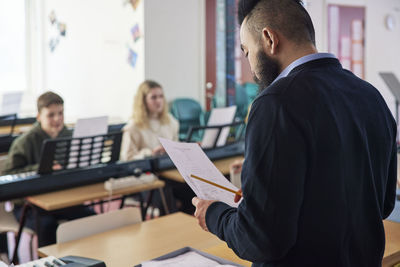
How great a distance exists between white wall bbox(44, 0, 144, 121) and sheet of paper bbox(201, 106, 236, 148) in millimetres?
2738

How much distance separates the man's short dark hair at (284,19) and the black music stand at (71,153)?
77.6 inches

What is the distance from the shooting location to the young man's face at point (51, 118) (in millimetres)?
3615

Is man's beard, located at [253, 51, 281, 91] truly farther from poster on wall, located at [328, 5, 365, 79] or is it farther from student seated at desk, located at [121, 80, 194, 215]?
poster on wall, located at [328, 5, 365, 79]

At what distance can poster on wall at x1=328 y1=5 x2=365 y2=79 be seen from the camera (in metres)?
8.77

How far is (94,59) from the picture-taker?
7.33 meters

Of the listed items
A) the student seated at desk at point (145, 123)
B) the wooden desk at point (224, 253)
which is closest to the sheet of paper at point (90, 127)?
the student seated at desk at point (145, 123)

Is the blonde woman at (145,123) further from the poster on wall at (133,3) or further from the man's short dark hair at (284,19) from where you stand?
the man's short dark hair at (284,19)

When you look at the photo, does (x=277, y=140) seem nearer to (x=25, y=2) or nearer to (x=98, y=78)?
(x=98, y=78)

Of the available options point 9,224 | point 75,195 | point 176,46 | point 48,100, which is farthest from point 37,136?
point 176,46

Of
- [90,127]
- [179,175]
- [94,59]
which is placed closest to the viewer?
[90,127]

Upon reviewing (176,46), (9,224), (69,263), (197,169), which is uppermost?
(176,46)

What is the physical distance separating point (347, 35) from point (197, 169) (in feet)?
27.4

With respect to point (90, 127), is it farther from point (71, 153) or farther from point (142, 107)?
point (142, 107)

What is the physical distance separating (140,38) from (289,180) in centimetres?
568
